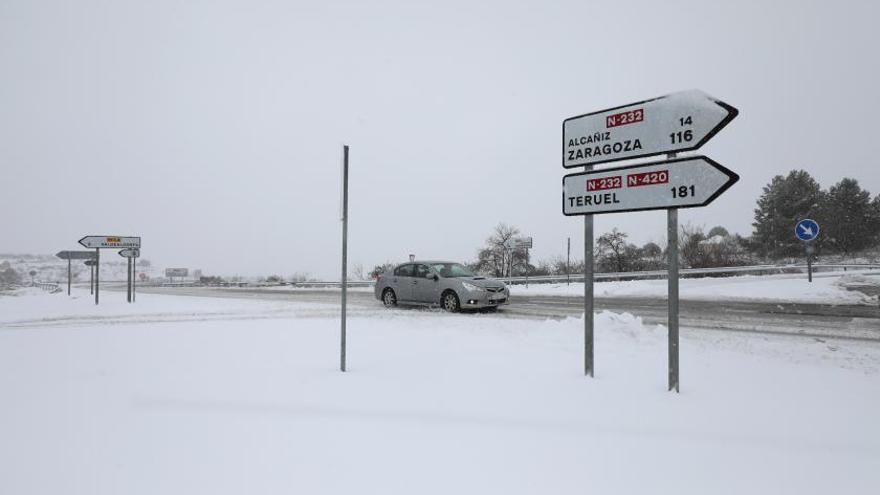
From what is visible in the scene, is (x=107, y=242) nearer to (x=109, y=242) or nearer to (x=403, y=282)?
(x=109, y=242)

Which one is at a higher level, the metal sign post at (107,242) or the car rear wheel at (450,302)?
the metal sign post at (107,242)

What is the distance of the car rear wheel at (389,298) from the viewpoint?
607 inches

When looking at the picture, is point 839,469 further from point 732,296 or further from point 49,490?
point 732,296

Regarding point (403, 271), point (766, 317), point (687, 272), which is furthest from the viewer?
point (687, 272)

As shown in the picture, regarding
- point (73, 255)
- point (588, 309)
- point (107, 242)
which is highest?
point (107, 242)

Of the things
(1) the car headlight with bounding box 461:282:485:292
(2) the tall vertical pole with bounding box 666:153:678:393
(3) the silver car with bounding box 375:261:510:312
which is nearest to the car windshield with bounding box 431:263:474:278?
(3) the silver car with bounding box 375:261:510:312

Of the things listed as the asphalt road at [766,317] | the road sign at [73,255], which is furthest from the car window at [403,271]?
the road sign at [73,255]

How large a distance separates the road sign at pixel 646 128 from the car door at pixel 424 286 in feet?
28.7

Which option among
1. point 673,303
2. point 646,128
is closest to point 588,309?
point 673,303

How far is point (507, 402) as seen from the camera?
4.10 metres

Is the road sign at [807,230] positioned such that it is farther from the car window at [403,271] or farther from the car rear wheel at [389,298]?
the car rear wheel at [389,298]

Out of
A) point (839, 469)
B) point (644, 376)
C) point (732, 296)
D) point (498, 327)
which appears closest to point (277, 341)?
point (498, 327)

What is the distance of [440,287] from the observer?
13.8m

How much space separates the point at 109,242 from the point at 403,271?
11.6m
